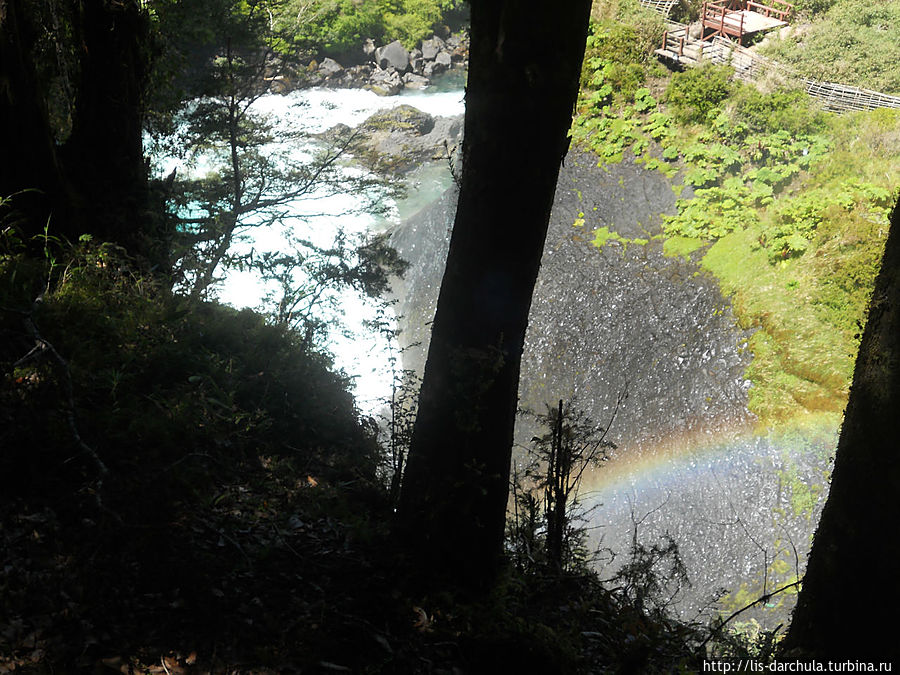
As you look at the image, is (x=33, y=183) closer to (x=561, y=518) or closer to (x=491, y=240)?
(x=491, y=240)

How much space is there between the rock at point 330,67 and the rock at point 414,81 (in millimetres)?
2650

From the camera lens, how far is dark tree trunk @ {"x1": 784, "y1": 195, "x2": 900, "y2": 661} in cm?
301

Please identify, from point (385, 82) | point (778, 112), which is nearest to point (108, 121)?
point (778, 112)

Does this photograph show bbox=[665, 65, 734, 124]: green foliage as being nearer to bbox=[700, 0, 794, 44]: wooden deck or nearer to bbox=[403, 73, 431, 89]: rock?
bbox=[700, 0, 794, 44]: wooden deck

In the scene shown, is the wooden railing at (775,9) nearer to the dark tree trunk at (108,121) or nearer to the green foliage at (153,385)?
the dark tree trunk at (108,121)

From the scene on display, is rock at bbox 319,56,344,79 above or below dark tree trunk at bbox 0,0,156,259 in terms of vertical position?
above

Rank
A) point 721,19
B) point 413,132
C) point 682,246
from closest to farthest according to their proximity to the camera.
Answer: point 682,246 < point 721,19 < point 413,132

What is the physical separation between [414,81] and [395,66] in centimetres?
103

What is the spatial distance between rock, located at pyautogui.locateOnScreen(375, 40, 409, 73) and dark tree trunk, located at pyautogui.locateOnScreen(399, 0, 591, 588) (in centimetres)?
2557

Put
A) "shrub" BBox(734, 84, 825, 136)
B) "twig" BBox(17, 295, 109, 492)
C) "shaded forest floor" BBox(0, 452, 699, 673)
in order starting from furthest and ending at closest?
"shrub" BBox(734, 84, 825, 136) → "twig" BBox(17, 295, 109, 492) → "shaded forest floor" BBox(0, 452, 699, 673)

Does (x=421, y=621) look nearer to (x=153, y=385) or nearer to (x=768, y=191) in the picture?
(x=153, y=385)

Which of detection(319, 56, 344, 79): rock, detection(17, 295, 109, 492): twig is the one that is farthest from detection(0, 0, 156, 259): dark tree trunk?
detection(319, 56, 344, 79): rock

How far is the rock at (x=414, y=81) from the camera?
26094 millimetres

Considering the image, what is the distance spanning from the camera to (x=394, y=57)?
26.5 meters
